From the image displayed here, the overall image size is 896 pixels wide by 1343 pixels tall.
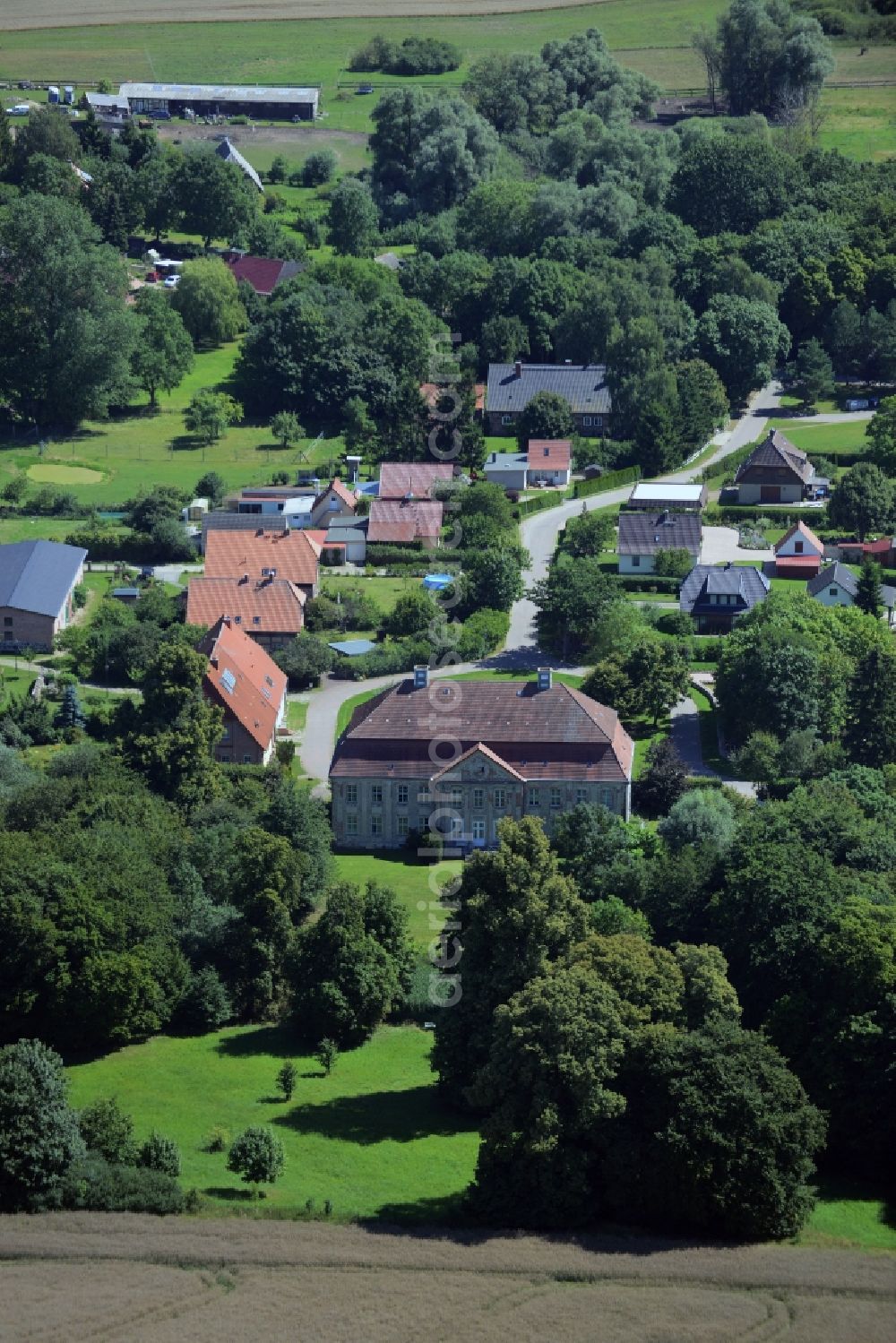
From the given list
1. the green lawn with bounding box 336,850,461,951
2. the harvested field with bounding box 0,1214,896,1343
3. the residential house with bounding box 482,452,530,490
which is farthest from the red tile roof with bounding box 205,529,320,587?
the harvested field with bounding box 0,1214,896,1343

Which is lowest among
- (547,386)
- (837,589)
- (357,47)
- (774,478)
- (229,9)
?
(547,386)

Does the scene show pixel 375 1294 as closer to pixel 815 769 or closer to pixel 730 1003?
pixel 730 1003

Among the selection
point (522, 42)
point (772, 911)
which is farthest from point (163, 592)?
point (522, 42)

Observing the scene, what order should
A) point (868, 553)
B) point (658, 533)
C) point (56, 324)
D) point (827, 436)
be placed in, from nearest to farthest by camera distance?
point (658, 533) → point (868, 553) → point (56, 324) → point (827, 436)

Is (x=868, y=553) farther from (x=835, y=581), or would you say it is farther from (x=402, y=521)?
(x=402, y=521)

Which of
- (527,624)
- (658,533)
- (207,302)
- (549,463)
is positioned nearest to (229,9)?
(207,302)

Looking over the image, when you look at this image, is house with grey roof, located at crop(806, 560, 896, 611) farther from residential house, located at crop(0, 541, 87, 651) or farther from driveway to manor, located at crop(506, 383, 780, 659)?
residential house, located at crop(0, 541, 87, 651)
